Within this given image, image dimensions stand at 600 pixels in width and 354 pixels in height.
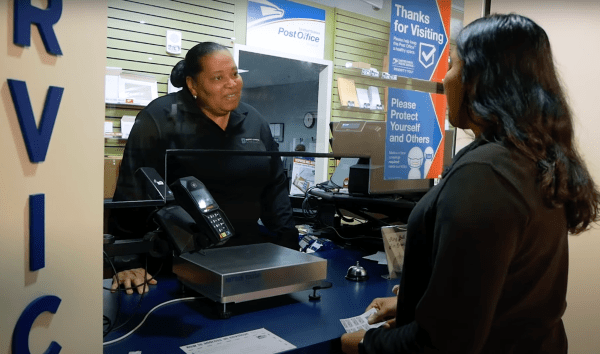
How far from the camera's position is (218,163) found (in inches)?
84.5

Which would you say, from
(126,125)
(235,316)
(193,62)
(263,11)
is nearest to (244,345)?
(235,316)

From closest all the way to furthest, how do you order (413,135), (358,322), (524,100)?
(524,100) → (358,322) → (413,135)

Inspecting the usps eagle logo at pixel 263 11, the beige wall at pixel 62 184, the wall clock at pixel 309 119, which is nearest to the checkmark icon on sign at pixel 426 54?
the wall clock at pixel 309 119

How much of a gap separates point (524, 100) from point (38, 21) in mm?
905

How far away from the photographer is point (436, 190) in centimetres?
96

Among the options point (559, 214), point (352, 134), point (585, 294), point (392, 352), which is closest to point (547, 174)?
point (559, 214)

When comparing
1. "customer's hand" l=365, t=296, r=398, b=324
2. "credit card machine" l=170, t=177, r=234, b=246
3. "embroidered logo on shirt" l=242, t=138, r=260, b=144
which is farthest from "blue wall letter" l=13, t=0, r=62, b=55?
"embroidered logo on shirt" l=242, t=138, r=260, b=144

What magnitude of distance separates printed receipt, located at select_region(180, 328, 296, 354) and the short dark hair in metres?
1.11

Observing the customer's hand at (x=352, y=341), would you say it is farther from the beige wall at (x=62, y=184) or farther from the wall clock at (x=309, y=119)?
the wall clock at (x=309, y=119)

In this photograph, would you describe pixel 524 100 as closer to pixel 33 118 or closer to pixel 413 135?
pixel 33 118

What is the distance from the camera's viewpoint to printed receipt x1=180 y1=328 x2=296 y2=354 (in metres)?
1.28

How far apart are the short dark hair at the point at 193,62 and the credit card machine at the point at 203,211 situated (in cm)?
70

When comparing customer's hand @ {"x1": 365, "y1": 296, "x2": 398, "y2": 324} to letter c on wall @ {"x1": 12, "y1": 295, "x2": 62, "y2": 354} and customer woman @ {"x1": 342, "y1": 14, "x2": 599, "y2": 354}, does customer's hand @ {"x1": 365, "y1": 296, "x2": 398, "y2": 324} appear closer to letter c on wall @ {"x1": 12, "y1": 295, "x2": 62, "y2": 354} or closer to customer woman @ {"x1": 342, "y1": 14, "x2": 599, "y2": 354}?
customer woman @ {"x1": 342, "y1": 14, "x2": 599, "y2": 354}

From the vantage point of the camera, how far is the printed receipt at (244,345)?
128 cm
